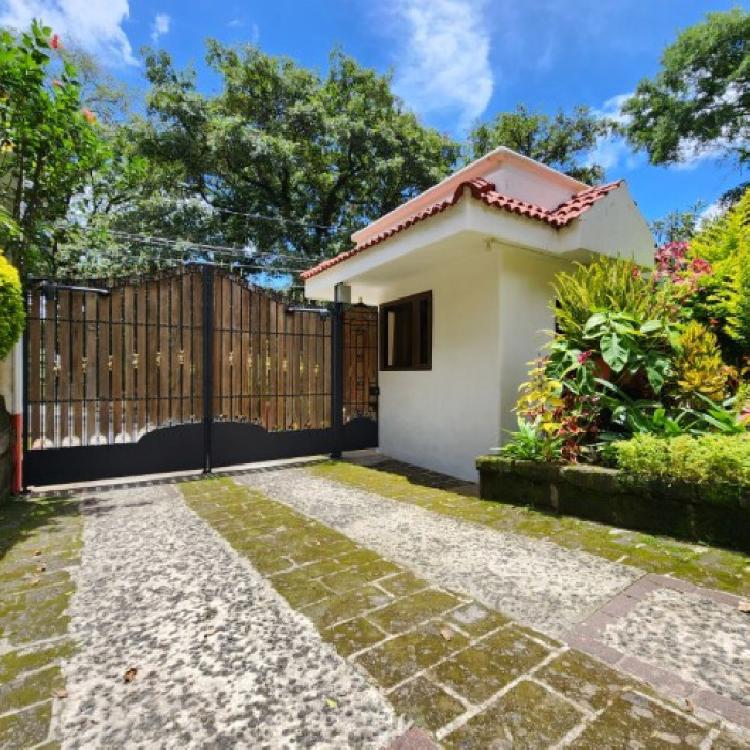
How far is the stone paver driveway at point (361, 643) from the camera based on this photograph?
5.20 ft

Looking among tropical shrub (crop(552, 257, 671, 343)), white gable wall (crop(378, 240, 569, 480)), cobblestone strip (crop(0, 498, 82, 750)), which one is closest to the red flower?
tropical shrub (crop(552, 257, 671, 343))

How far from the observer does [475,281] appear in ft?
18.6

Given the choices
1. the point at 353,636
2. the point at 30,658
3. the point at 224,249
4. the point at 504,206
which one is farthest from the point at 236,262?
the point at 353,636

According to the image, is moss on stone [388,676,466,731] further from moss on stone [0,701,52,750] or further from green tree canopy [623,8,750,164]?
green tree canopy [623,8,750,164]

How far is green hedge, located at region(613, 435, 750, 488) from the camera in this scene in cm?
301

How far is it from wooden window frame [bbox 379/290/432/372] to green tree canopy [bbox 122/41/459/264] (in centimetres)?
1074

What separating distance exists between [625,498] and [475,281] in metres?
3.21

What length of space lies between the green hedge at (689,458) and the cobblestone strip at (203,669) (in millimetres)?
2841

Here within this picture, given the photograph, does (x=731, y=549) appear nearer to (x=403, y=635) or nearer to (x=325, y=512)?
(x=403, y=635)

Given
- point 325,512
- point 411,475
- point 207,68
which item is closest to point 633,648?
point 325,512

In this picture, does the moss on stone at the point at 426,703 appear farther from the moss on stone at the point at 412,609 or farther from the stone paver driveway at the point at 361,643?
the moss on stone at the point at 412,609

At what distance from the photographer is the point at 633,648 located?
200cm

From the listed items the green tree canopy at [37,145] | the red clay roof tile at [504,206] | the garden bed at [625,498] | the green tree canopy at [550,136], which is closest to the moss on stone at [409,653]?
the garden bed at [625,498]

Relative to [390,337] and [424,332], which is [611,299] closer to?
[424,332]
